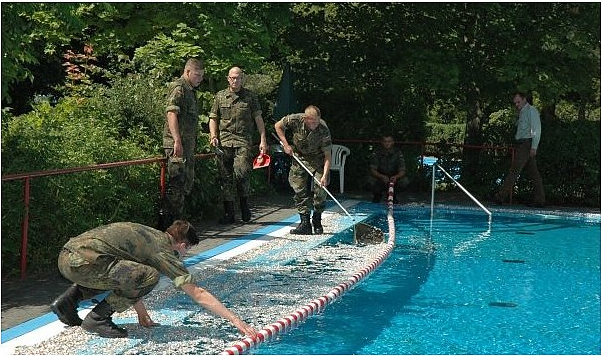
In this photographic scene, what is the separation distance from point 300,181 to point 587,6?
7.36m

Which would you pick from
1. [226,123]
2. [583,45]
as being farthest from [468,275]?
[583,45]

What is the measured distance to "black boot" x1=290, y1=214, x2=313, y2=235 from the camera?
10.3 metres

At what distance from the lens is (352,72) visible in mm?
15641

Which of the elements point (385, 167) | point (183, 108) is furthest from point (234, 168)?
point (385, 167)

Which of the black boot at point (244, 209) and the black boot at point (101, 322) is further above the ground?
the black boot at point (244, 209)

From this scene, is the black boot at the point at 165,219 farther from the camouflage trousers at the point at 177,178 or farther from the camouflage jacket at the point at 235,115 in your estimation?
the camouflage jacket at the point at 235,115

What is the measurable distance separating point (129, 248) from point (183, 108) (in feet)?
12.0

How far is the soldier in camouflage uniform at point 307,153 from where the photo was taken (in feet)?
32.5

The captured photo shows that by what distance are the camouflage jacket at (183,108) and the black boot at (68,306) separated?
3485mm

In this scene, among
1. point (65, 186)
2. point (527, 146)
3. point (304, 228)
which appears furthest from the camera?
point (527, 146)

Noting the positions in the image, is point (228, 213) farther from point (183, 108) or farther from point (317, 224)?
point (183, 108)

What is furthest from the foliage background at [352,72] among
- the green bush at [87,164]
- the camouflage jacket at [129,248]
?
the camouflage jacket at [129,248]

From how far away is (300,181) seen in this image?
401 inches

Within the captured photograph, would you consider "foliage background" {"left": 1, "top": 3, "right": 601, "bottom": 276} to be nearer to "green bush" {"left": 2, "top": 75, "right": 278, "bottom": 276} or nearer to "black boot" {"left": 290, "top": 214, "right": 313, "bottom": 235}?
"green bush" {"left": 2, "top": 75, "right": 278, "bottom": 276}
